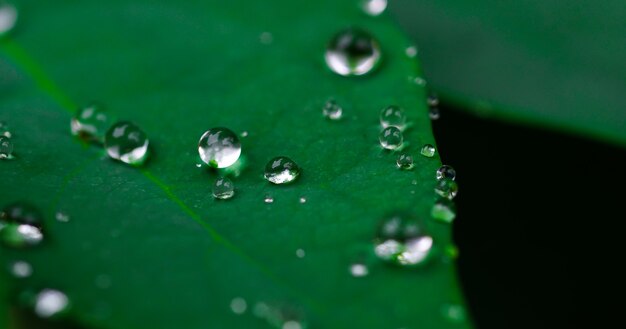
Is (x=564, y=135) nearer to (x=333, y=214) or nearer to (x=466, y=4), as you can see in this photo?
(x=466, y=4)

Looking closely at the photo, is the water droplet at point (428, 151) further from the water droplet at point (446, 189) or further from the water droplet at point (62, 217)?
the water droplet at point (62, 217)

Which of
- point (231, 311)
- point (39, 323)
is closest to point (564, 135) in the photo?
point (231, 311)

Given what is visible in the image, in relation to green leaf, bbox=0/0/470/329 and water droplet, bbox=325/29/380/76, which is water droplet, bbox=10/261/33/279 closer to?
green leaf, bbox=0/0/470/329

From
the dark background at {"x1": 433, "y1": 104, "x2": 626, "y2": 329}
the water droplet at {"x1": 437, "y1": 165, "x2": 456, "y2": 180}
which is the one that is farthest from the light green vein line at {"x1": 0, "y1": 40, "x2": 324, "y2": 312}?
the dark background at {"x1": 433, "y1": 104, "x2": 626, "y2": 329}

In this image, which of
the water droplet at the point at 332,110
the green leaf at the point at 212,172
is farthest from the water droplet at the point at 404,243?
the water droplet at the point at 332,110

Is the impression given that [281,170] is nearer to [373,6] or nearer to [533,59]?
[373,6]
